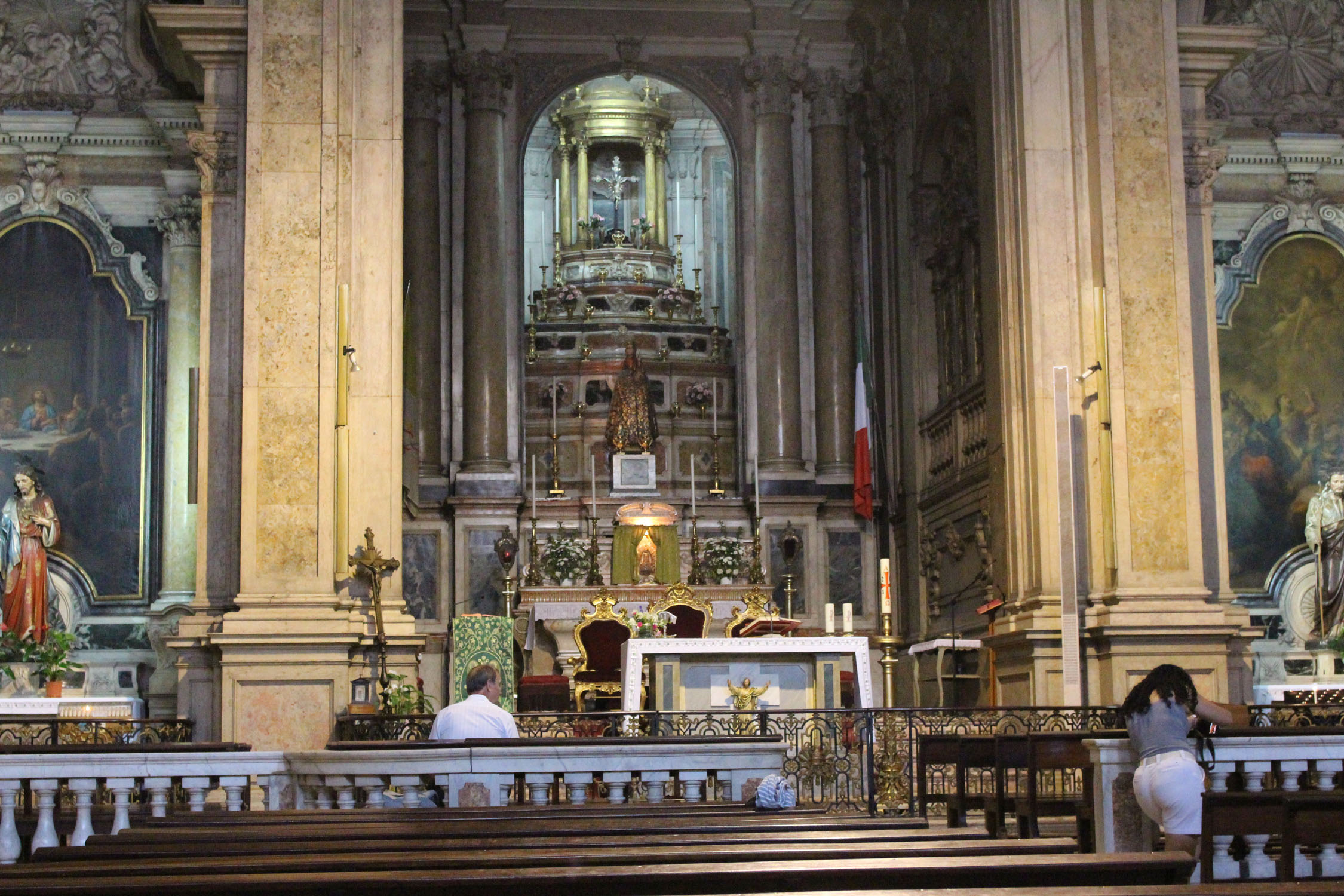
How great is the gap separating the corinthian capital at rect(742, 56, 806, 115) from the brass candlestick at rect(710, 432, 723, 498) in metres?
3.99

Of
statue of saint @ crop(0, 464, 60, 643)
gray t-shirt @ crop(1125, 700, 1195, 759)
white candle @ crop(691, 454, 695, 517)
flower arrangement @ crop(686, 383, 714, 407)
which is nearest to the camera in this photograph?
gray t-shirt @ crop(1125, 700, 1195, 759)

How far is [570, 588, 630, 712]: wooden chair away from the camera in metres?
15.4

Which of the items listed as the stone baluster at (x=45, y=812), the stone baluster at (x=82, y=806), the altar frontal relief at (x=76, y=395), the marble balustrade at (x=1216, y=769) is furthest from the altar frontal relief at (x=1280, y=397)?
the stone baluster at (x=45, y=812)

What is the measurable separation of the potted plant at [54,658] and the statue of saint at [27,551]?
24.6 inches

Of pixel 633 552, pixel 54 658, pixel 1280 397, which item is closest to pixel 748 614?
pixel 633 552

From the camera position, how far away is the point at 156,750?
8.12 metres

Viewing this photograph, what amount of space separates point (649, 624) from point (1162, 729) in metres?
7.08

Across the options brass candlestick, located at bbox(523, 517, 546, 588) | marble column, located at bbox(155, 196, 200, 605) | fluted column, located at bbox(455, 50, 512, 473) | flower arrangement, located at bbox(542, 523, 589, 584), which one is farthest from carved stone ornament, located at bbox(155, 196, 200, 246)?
flower arrangement, located at bbox(542, 523, 589, 584)

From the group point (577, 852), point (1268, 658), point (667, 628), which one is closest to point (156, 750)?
point (577, 852)

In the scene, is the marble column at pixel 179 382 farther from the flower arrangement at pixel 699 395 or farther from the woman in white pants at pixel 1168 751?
the woman in white pants at pixel 1168 751

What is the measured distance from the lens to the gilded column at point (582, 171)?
73.3ft

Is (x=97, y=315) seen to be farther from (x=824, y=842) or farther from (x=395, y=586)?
(x=824, y=842)

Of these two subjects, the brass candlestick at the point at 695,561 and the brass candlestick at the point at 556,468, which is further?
the brass candlestick at the point at 556,468

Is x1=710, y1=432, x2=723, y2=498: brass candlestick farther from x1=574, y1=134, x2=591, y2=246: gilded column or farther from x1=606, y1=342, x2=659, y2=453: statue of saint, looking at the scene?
x1=574, y1=134, x2=591, y2=246: gilded column
